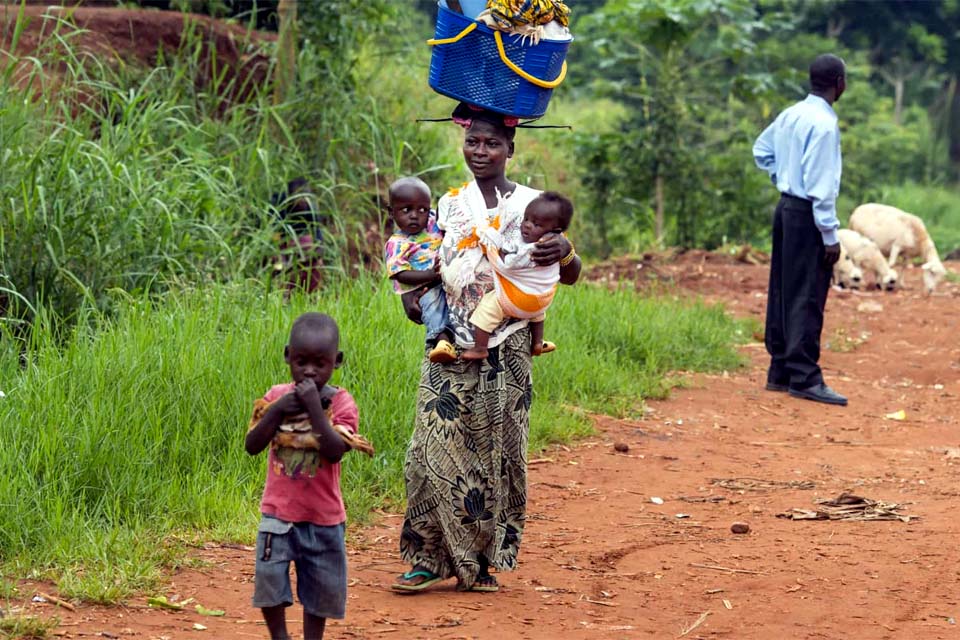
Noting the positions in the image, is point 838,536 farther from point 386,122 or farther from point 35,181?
point 386,122

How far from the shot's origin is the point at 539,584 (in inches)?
173

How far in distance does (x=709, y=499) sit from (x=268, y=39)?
6.24 meters

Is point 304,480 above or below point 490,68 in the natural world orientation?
below

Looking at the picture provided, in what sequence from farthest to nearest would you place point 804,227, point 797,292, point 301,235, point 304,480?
point 301,235 → point 797,292 → point 804,227 → point 304,480

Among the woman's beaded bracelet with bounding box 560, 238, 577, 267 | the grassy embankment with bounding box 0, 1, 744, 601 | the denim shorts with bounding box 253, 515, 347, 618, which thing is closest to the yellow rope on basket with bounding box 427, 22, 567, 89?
the woman's beaded bracelet with bounding box 560, 238, 577, 267

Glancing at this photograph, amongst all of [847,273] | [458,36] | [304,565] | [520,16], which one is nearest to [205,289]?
[458,36]

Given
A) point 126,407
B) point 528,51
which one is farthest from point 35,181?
point 528,51

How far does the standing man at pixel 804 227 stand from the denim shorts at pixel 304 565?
Answer: 4.92m

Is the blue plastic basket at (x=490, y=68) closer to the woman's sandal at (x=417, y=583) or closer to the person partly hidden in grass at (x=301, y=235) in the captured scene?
the woman's sandal at (x=417, y=583)

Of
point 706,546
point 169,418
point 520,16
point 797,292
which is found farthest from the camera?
point 797,292

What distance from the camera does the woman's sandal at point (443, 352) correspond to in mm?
4055

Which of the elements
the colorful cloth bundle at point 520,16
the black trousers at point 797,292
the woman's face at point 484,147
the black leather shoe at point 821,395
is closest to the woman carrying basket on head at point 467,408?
the woman's face at point 484,147

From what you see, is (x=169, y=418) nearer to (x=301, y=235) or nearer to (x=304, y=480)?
(x=304, y=480)

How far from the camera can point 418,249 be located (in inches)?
163
